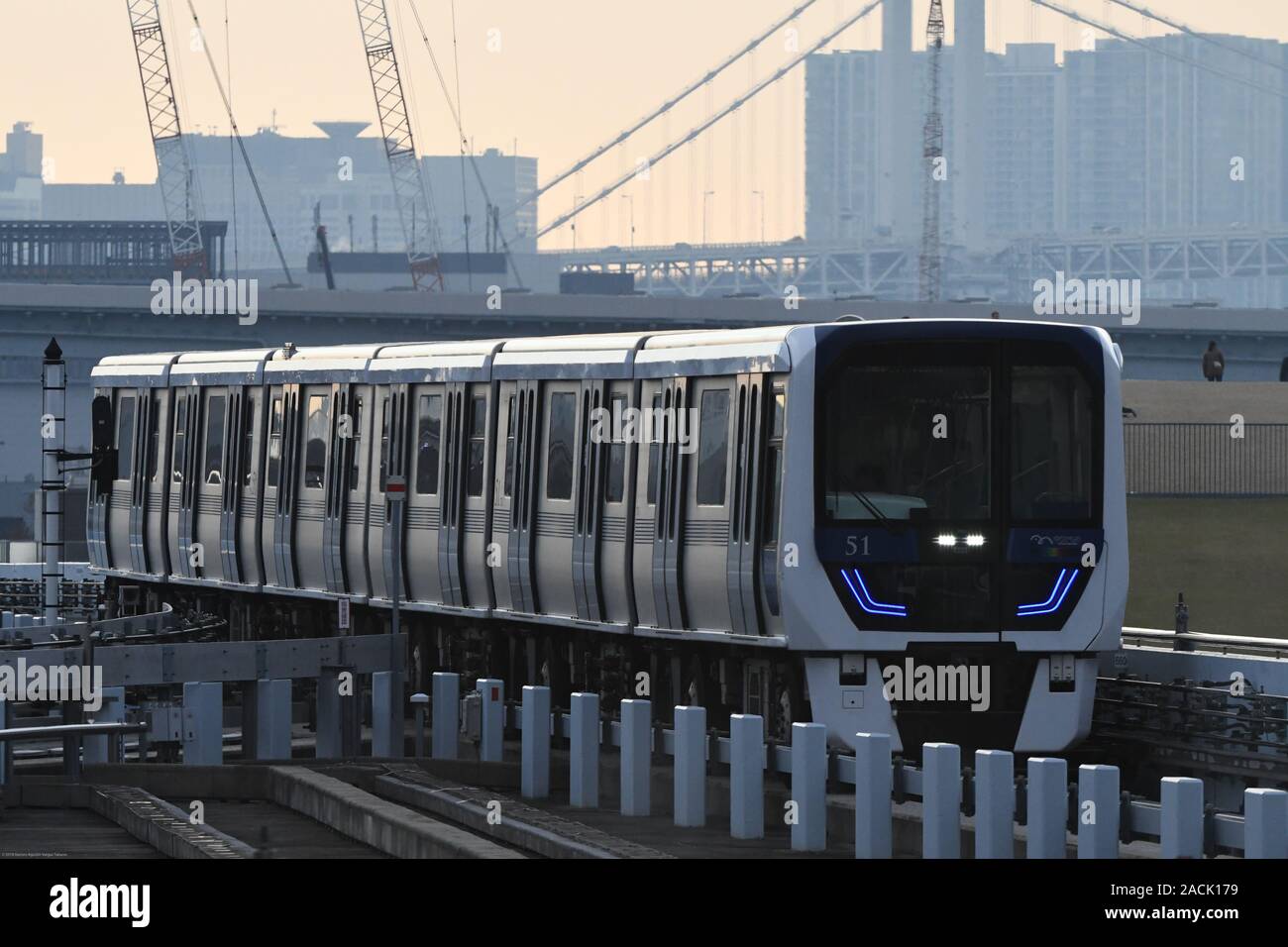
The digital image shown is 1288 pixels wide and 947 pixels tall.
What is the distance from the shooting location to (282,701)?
914 inches

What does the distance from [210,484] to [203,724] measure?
36.8ft

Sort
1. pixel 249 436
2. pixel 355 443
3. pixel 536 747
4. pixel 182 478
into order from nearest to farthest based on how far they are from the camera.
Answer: pixel 536 747, pixel 355 443, pixel 249 436, pixel 182 478

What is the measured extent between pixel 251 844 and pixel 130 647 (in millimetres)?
6321

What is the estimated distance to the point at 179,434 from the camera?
3422 cm

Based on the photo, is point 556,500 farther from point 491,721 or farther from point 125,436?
point 125,436

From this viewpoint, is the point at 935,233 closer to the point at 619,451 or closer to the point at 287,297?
the point at 287,297

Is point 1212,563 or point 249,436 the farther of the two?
point 1212,563

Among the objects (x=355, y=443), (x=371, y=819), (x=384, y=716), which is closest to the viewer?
(x=371, y=819)

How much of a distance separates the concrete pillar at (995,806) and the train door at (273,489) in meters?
16.1

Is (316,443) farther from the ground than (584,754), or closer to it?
farther from the ground

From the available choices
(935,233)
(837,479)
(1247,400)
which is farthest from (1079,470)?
(935,233)

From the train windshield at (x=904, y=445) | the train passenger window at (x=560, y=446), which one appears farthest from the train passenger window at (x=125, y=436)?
the train windshield at (x=904, y=445)

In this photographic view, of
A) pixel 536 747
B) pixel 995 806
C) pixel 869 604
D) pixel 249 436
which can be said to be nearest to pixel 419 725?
pixel 536 747

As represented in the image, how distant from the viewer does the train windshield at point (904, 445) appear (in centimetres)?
2091
